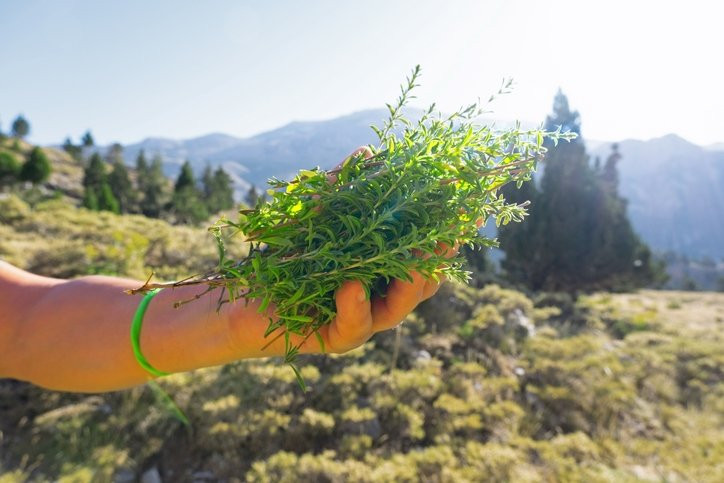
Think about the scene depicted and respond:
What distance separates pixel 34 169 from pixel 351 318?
4304 cm

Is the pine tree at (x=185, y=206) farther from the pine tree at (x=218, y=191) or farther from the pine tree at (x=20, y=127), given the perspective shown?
the pine tree at (x=20, y=127)

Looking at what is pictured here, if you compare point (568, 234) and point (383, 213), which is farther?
point (568, 234)

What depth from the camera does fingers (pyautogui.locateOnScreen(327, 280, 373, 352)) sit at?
122cm

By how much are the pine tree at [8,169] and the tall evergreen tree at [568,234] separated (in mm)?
37859

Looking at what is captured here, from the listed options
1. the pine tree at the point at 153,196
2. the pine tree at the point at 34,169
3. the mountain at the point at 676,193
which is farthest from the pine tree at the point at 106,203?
the mountain at the point at 676,193

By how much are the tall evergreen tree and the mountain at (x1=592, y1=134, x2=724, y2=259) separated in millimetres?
148126

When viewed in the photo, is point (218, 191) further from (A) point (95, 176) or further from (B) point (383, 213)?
(B) point (383, 213)

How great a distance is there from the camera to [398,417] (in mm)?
4805

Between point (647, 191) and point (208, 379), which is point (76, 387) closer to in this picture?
point (208, 379)

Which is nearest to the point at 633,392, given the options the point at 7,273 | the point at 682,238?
the point at 7,273

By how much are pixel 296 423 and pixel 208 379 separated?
4.27 feet

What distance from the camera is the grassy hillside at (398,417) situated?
12.4 feet

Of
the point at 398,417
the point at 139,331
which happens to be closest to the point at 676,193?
the point at 398,417

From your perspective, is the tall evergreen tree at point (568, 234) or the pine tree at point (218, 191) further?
the pine tree at point (218, 191)
